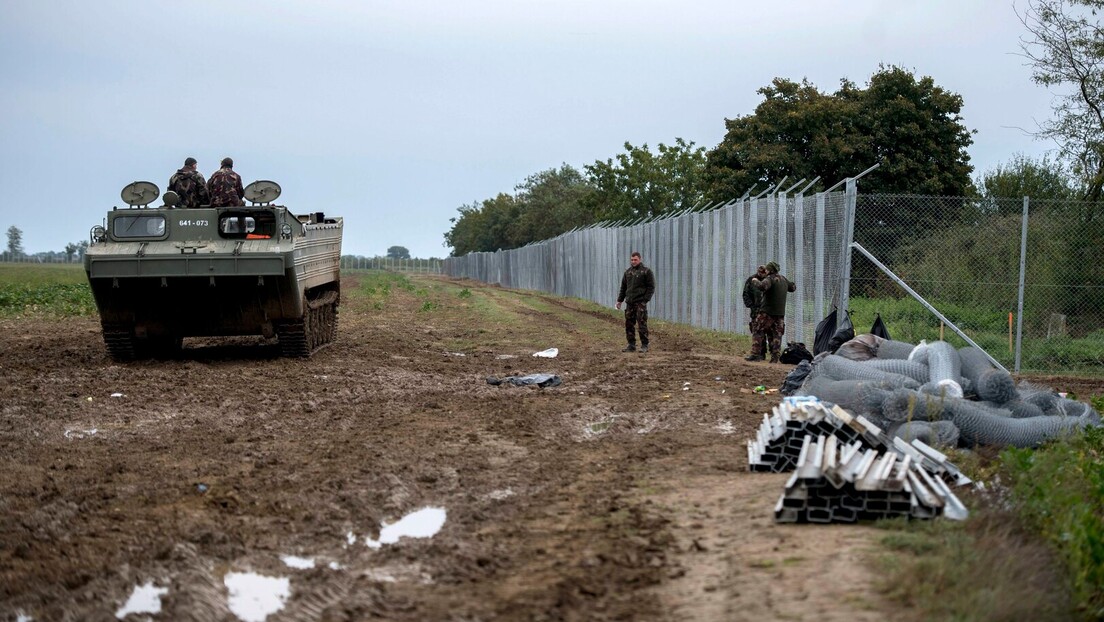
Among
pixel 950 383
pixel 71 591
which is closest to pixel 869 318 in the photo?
pixel 950 383

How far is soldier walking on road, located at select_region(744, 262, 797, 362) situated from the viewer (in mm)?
16812

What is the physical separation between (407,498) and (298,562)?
5.16 ft

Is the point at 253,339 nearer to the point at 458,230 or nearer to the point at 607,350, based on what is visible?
the point at 607,350

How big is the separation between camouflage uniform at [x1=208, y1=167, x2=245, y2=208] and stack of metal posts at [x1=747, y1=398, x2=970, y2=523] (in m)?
11.3

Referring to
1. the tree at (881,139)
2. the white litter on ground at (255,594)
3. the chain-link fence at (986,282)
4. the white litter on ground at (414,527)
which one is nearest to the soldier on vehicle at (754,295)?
the chain-link fence at (986,282)

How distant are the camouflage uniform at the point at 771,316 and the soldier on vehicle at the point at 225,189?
7295 mm

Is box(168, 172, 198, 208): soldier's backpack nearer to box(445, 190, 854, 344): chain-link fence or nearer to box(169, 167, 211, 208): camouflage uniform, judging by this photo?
box(169, 167, 211, 208): camouflage uniform

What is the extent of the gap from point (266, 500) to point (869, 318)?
11.2 meters

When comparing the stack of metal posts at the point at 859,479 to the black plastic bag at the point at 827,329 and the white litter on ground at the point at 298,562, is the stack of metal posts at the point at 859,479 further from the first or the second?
the black plastic bag at the point at 827,329

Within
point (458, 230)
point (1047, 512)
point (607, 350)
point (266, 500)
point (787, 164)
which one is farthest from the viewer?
point (458, 230)

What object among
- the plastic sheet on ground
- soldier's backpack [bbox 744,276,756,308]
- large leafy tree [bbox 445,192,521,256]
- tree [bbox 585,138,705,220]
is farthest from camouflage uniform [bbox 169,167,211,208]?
large leafy tree [bbox 445,192,521,256]

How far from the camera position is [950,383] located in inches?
395

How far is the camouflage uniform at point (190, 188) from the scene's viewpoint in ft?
57.7

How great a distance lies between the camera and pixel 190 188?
17.6m
